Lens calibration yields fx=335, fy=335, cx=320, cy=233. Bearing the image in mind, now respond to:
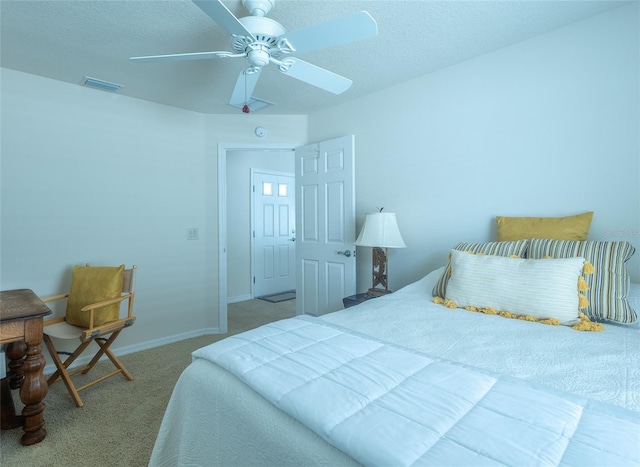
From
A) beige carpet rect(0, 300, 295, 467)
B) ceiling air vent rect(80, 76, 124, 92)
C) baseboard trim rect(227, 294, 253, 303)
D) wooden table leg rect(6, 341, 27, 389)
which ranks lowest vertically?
beige carpet rect(0, 300, 295, 467)

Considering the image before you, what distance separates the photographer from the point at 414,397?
2.93 feet

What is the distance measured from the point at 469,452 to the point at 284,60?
1.77 meters

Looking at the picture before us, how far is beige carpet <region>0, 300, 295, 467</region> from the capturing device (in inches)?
70.0

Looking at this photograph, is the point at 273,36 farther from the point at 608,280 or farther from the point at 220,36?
the point at 608,280

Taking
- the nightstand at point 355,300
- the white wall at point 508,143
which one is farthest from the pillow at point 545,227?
the nightstand at point 355,300

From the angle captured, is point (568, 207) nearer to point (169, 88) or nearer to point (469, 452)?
point (469, 452)

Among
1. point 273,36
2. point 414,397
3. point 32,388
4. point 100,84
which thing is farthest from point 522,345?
point 100,84

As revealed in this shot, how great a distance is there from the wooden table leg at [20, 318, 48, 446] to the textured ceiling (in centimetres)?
176

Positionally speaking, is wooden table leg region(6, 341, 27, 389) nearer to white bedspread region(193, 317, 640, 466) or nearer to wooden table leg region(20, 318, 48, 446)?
wooden table leg region(20, 318, 48, 446)

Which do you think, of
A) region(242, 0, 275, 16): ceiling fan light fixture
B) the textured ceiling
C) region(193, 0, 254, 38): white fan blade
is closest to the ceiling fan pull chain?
region(193, 0, 254, 38): white fan blade

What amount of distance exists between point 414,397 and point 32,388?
7.09ft

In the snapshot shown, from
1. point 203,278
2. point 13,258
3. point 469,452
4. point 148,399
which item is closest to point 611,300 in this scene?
point 469,452

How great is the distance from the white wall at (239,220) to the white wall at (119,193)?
1.35 m

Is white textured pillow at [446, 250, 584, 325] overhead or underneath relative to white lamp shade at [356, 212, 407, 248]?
underneath
